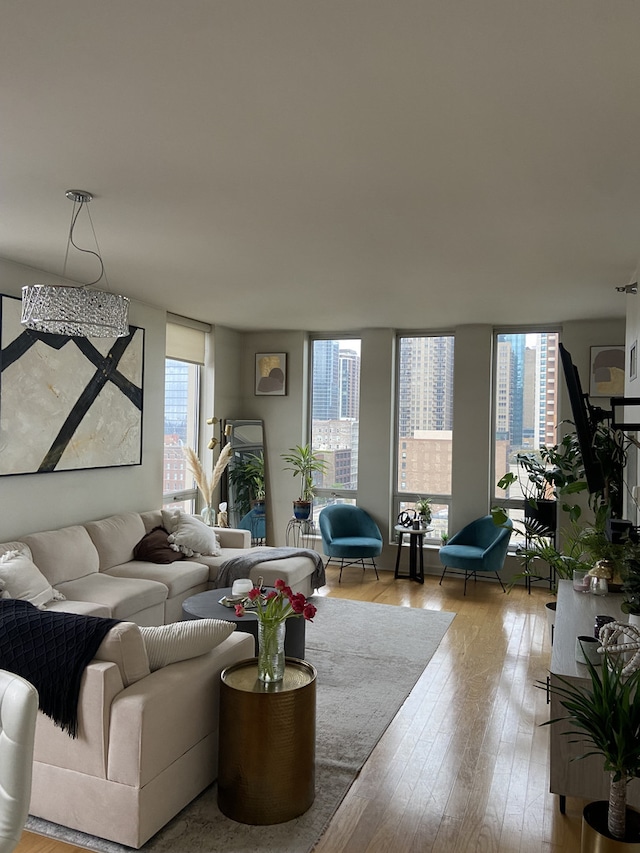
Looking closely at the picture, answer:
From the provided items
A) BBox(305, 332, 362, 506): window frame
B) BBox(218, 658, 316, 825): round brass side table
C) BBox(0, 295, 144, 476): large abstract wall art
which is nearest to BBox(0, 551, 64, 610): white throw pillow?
BBox(0, 295, 144, 476): large abstract wall art

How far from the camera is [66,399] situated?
5039mm

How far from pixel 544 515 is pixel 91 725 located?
4861 mm

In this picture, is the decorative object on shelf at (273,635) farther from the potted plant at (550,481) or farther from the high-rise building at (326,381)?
the high-rise building at (326,381)

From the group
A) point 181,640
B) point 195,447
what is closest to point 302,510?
point 195,447

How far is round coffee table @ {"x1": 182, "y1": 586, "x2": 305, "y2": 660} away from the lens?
3.82 meters

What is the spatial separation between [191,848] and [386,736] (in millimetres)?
1293

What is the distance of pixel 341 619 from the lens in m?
5.45

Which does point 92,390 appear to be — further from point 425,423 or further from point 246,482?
point 425,423

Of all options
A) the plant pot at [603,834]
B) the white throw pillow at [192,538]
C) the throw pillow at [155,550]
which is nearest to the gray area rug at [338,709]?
the plant pot at [603,834]

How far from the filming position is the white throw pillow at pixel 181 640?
2.71m

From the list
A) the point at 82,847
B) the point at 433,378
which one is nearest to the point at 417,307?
the point at 433,378

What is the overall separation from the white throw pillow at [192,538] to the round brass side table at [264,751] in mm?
3020

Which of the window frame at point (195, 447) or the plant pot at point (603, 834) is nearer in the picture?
the plant pot at point (603, 834)

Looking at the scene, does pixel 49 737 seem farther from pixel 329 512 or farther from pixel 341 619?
pixel 329 512
